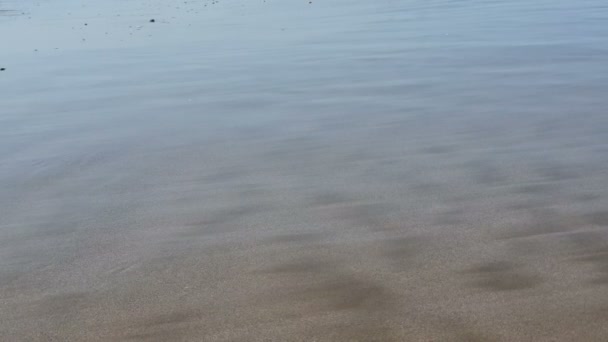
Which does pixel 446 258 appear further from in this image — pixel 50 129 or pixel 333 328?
pixel 50 129

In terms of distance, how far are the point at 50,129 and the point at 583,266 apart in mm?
4323

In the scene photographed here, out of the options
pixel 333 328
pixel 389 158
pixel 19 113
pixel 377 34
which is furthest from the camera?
pixel 377 34

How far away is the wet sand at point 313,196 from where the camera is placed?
335cm

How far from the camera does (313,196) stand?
472 centimetres

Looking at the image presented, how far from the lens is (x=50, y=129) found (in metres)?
6.68

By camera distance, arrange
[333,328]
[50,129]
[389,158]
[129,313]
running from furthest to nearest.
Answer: [50,129] < [389,158] < [129,313] < [333,328]

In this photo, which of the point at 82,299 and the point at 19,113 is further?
the point at 19,113

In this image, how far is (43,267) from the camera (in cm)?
392

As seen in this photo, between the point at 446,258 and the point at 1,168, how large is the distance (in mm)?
3097

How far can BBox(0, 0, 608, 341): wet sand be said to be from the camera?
3.35 metres

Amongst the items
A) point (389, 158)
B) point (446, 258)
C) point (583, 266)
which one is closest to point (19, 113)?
point (389, 158)

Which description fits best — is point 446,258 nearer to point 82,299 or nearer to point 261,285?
point 261,285

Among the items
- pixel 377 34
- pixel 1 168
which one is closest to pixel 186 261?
pixel 1 168

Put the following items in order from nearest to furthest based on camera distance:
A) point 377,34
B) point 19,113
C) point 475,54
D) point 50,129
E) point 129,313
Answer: point 129,313, point 50,129, point 19,113, point 475,54, point 377,34
